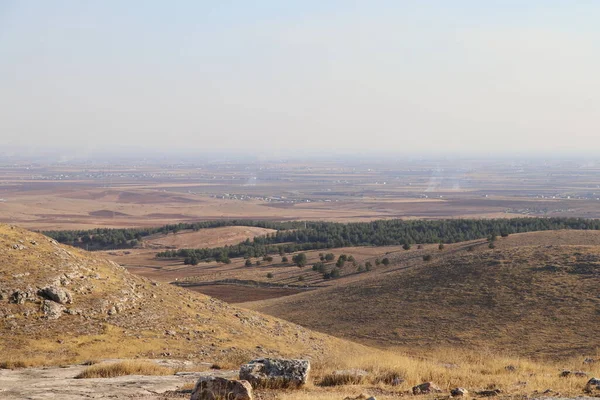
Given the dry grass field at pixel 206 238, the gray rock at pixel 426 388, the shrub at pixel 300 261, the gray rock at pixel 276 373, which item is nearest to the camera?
the gray rock at pixel 426 388

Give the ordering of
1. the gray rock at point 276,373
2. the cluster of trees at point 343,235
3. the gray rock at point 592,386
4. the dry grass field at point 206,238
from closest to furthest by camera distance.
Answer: the gray rock at point 592,386 → the gray rock at point 276,373 → the cluster of trees at point 343,235 → the dry grass field at point 206,238

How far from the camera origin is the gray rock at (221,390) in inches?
414

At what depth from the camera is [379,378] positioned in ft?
44.6

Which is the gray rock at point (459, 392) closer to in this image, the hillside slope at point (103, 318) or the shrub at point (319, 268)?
the hillside slope at point (103, 318)

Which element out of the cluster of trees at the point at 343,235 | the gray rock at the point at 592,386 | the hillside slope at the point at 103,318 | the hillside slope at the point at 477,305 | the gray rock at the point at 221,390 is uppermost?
the gray rock at the point at 221,390

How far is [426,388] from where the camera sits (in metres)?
12.3

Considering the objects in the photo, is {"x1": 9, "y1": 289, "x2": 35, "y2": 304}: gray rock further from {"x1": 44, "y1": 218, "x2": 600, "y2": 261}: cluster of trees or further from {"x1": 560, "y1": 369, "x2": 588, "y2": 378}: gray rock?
{"x1": 44, "y1": 218, "x2": 600, "y2": 261}: cluster of trees

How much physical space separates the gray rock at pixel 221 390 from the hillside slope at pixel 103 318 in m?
7.98

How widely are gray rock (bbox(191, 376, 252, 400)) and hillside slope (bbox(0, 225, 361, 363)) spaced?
26.2ft

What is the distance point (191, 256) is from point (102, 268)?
173ft

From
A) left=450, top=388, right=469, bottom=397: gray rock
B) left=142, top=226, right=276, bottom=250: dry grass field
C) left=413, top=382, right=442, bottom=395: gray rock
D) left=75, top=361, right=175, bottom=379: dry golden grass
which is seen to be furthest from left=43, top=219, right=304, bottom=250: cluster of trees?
left=450, top=388, right=469, bottom=397: gray rock

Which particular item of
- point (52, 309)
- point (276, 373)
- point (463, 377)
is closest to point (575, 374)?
point (463, 377)

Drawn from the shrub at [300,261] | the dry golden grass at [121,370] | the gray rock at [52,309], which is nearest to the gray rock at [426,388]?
the dry golden grass at [121,370]

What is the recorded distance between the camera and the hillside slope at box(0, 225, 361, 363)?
1898 centimetres
